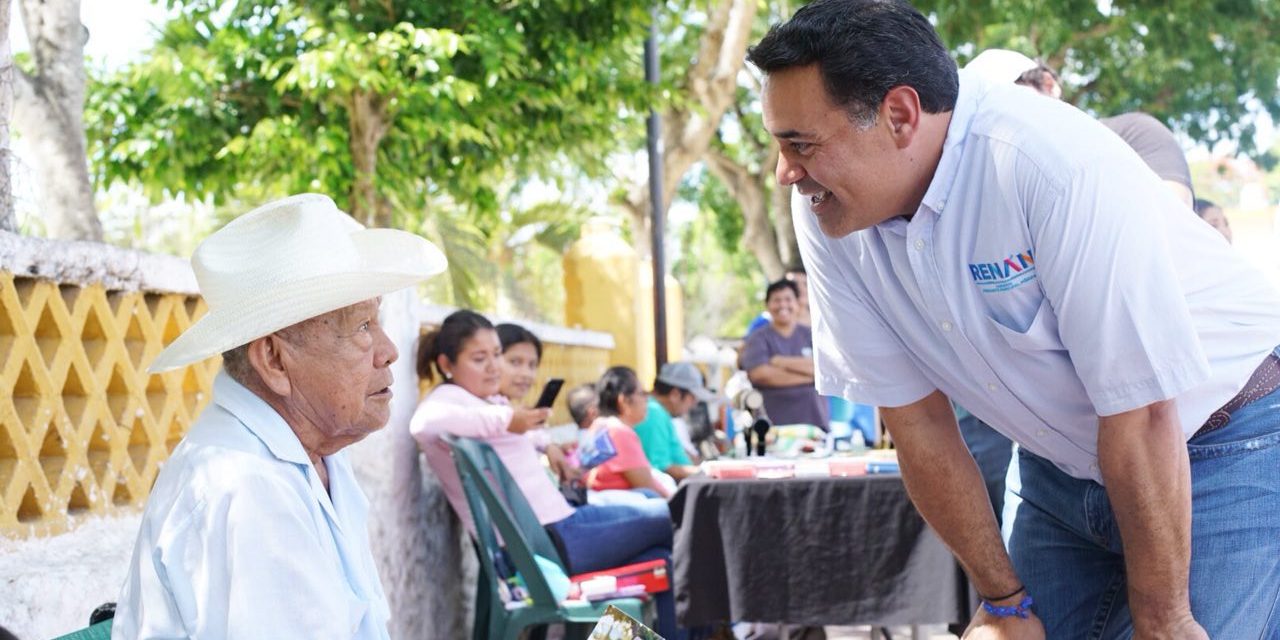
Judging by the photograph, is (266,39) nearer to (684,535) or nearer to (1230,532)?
(684,535)

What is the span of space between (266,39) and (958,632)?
6.33m

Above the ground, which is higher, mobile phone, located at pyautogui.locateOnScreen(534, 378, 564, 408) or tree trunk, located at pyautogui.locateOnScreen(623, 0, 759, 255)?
tree trunk, located at pyautogui.locateOnScreen(623, 0, 759, 255)

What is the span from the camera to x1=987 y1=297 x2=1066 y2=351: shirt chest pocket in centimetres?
229

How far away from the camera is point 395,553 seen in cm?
534

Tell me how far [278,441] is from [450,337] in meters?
3.54

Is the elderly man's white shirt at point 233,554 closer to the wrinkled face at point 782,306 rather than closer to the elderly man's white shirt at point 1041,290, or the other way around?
the elderly man's white shirt at point 1041,290

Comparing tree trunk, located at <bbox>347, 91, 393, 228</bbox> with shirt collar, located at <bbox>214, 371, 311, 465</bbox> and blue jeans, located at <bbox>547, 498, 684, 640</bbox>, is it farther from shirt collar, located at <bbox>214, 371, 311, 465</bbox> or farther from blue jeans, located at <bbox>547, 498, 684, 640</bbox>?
shirt collar, located at <bbox>214, 371, 311, 465</bbox>

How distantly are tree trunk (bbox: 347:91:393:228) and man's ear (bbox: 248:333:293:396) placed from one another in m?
7.14

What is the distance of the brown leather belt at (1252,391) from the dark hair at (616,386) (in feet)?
16.7

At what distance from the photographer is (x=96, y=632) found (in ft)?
7.41

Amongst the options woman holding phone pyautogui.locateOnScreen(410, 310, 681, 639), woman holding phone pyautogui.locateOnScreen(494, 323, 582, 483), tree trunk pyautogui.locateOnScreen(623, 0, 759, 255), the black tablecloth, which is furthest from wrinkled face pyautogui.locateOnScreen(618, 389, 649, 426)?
tree trunk pyautogui.locateOnScreen(623, 0, 759, 255)

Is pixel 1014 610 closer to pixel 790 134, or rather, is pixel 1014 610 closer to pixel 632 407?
pixel 790 134

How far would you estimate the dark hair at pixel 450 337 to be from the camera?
5.75 metres

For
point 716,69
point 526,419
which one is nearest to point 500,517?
point 526,419
